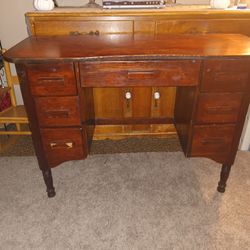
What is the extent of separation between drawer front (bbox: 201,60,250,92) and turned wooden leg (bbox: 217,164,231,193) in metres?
0.55

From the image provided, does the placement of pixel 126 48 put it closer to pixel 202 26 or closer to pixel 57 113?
pixel 57 113

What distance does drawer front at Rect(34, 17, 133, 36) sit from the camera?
171cm

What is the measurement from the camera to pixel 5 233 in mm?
1445

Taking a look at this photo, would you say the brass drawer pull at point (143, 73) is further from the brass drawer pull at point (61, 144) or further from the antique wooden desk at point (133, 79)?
the brass drawer pull at point (61, 144)

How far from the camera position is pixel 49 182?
162 centimetres

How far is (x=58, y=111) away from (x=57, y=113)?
14 mm

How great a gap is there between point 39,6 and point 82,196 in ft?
4.52

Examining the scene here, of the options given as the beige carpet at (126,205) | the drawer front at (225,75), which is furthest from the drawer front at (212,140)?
the beige carpet at (126,205)

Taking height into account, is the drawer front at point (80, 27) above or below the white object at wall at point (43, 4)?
below

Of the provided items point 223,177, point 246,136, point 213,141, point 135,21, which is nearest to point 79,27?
point 135,21

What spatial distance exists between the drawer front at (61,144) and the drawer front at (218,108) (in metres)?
0.71

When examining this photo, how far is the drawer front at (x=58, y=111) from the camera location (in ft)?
4.36

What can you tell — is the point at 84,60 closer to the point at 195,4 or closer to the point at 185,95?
the point at 185,95

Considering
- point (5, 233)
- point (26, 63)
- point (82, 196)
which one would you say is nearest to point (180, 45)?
point (26, 63)
